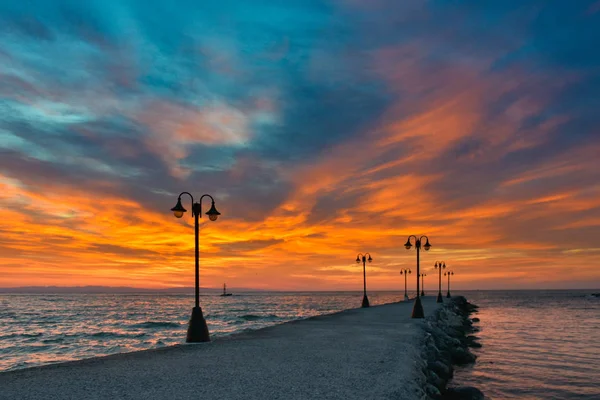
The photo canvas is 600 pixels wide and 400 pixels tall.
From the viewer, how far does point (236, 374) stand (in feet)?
35.4

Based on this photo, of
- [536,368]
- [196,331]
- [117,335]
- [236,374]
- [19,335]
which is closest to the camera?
[236,374]

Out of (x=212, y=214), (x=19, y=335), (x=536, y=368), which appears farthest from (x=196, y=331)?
Result: (x=19, y=335)

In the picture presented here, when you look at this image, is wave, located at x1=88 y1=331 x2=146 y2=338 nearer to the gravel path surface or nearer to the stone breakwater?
the gravel path surface

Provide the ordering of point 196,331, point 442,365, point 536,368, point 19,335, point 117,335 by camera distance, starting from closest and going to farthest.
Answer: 1. point 442,365
2. point 196,331
3. point 536,368
4. point 117,335
5. point 19,335

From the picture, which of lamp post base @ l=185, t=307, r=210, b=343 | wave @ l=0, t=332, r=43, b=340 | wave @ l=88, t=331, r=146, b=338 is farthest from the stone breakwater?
wave @ l=0, t=332, r=43, b=340

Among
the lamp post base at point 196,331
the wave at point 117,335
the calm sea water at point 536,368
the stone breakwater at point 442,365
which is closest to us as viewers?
the stone breakwater at point 442,365

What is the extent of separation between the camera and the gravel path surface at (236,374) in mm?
9086

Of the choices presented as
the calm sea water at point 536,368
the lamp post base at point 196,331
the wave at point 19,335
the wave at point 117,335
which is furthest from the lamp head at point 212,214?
the wave at point 19,335

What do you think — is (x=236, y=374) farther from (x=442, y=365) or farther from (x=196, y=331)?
(x=442, y=365)

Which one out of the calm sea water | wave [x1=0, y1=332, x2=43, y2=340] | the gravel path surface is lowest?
wave [x1=0, y1=332, x2=43, y2=340]

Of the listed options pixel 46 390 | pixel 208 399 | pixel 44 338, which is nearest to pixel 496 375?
pixel 208 399

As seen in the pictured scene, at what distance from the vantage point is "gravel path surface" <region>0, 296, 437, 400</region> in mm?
9086

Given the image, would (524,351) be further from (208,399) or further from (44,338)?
(44,338)

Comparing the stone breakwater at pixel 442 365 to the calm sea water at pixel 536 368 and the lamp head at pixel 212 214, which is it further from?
the lamp head at pixel 212 214
